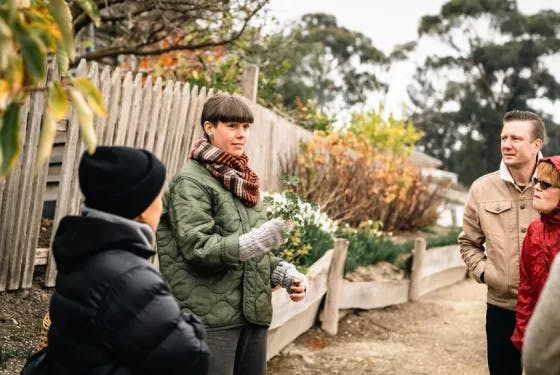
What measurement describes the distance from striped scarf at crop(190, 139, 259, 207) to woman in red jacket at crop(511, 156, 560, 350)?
1348mm

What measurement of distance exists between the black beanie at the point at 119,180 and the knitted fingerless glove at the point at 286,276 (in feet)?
4.00

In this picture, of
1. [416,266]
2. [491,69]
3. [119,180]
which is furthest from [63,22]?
[491,69]

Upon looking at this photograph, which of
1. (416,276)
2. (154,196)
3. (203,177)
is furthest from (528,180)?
(416,276)

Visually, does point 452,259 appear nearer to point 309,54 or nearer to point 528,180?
point 528,180

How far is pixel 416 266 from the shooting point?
8047 millimetres

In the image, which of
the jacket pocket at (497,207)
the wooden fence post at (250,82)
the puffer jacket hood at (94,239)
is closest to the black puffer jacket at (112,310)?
the puffer jacket hood at (94,239)

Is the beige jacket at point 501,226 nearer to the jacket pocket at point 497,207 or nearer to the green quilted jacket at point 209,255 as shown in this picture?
Answer: the jacket pocket at point 497,207

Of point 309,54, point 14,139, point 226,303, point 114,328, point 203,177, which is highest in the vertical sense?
point 309,54

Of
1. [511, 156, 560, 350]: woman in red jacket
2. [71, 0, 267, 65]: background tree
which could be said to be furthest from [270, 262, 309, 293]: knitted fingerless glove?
[71, 0, 267, 65]: background tree

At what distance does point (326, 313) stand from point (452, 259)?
4077 millimetres

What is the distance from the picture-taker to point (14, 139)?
4.35ft

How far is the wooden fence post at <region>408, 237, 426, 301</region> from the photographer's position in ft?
26.4

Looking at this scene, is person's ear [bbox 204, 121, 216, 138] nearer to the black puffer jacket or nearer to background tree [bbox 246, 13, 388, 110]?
the black puffer jacket

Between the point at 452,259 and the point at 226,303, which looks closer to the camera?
the point at 226,303
